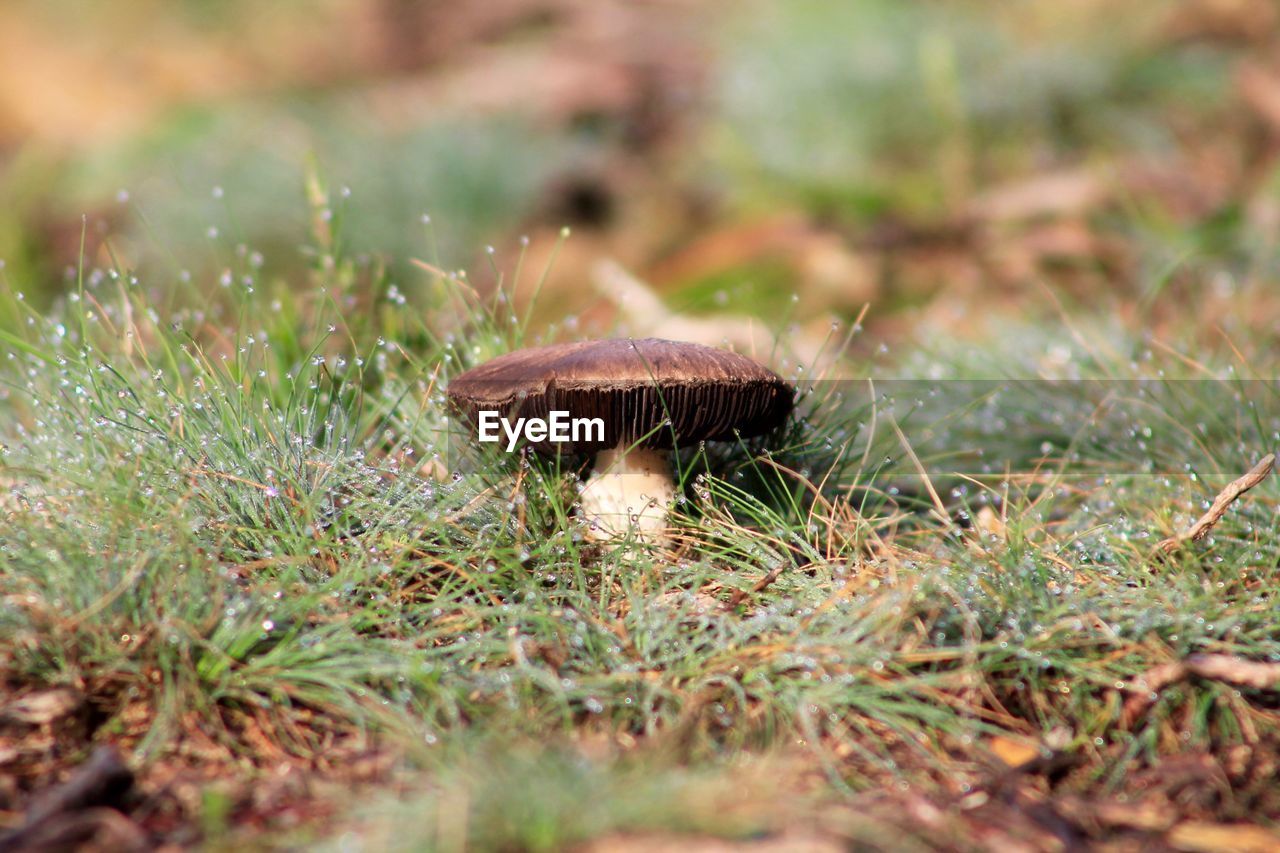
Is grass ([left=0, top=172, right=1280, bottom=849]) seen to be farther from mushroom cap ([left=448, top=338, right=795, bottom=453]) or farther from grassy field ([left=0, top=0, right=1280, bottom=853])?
mushroom cap ([left=448, top=338, right=795, bottom=453])

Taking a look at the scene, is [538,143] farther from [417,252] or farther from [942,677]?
[942,677]

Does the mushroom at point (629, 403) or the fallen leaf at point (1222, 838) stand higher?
the mushroom at point (629, 403)

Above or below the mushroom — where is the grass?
below

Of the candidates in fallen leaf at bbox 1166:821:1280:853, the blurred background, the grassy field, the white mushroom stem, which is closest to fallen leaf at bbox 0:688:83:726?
the grassy field

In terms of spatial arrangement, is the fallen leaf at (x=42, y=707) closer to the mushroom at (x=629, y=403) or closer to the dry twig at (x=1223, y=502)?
the mushroom at (x=629, y=403)

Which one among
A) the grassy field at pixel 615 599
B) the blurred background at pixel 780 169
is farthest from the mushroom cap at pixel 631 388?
the blurred background at pixel 780 169

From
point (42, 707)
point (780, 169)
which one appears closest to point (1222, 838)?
point (42, 707)

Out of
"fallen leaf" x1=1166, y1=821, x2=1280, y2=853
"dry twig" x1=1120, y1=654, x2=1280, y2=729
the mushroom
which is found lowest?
"fallen leaf" x1=1166, y1=821, x2=1280, y2=853

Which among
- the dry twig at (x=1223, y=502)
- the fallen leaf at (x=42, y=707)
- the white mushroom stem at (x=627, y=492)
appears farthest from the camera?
the white mushroom stem at (x=627, y=492)
